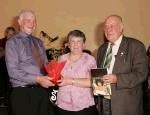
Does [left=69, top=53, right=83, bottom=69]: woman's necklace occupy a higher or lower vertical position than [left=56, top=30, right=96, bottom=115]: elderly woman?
higher

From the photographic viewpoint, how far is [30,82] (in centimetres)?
310

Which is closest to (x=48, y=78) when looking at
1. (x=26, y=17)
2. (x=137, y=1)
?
(x=26, y=17)

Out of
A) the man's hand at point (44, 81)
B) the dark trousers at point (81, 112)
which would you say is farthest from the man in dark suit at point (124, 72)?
the man's hand at point (44, 81)

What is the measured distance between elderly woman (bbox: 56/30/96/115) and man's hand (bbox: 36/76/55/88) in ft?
0.36

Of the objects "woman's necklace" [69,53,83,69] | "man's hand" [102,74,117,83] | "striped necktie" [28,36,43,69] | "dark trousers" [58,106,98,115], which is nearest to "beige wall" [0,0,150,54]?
"striped necktie" [28,36,43,69]

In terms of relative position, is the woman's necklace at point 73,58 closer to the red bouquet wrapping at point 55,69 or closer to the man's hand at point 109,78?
the red bouquet wrapping at point 55,69

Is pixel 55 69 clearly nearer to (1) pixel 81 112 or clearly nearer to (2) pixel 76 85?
(2) pixel 76 85

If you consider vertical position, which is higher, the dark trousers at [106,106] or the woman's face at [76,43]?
the woman's face at [76,43]

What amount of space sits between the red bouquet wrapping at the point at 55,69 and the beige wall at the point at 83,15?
3.26 metres

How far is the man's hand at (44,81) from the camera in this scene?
3.00 metres

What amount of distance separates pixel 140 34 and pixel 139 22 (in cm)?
23

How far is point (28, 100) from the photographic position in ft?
10.4

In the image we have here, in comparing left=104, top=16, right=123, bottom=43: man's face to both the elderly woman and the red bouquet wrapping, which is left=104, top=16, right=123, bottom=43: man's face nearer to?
the elderly woman

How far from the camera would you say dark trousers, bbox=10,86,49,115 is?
3150 millimetres
